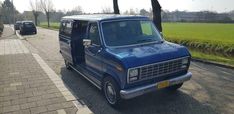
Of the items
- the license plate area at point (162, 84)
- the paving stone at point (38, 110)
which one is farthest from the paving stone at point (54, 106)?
the license plate area at point (162, 84)

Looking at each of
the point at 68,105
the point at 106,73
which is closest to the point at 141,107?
the point at 106,73

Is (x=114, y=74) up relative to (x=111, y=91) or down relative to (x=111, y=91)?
up

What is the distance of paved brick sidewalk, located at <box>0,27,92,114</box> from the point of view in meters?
5.36

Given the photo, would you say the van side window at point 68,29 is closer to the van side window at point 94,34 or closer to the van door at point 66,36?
the van door at point 66,36

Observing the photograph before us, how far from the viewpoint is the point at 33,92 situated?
6.47 metres

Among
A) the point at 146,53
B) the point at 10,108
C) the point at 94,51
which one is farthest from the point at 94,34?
the point at 10,108

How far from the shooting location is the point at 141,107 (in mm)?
5215

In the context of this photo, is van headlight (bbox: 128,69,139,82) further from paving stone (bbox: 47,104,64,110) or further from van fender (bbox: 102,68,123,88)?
paving stone (bbox: 47,104,64,110)

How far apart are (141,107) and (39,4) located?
64.8 m

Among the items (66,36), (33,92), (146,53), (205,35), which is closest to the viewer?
(146,53)

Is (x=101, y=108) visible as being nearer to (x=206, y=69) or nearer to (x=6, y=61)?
(x=206, y=69)

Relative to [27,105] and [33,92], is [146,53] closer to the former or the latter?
[27,105]

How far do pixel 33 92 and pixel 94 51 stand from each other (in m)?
2.19

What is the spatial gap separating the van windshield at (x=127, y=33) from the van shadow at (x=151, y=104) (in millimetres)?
1378
